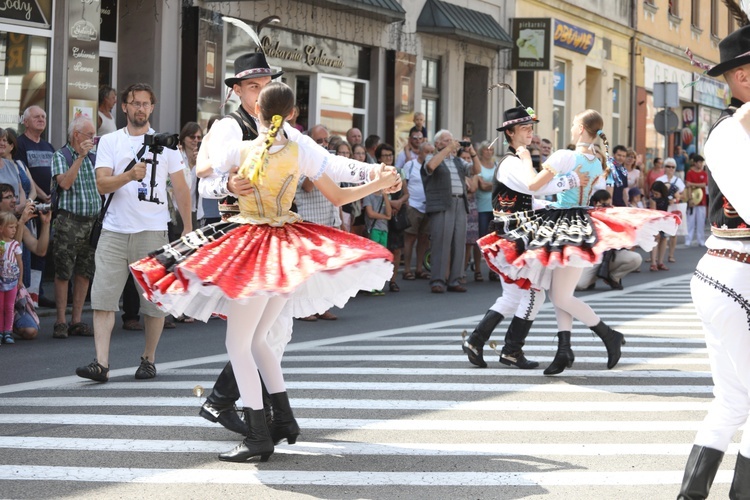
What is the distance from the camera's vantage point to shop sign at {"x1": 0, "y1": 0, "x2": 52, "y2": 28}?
15469 millimetres

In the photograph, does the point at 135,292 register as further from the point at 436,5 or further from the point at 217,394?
the point at 436,5

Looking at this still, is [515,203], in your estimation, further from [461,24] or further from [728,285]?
[461,24]

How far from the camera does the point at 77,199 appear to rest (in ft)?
37.9

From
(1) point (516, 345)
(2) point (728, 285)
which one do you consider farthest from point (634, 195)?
(2) point (728, 285)

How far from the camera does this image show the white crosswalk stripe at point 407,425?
19.4 ft

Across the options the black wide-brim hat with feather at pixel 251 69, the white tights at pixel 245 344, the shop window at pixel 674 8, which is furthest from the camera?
the shop window at pixel 674 8

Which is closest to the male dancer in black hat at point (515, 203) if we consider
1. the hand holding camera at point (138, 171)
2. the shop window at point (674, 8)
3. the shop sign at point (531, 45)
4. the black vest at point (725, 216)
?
the hand holding camera at point (138, 171)

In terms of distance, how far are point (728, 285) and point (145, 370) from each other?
5176 millimetres

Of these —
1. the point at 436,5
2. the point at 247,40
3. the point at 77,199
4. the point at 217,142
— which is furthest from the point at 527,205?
the point at 436,5

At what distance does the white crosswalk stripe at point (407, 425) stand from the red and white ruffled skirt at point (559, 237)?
2.77 feet

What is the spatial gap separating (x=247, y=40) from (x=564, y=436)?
14.0 metres

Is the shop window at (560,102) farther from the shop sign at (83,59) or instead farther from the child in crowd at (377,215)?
the shop sign at (83,59)

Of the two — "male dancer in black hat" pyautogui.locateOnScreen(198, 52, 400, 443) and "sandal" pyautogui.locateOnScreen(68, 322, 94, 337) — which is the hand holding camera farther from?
"sandal" pyautogui.locateOnScreen(68, 322, 94, 337)

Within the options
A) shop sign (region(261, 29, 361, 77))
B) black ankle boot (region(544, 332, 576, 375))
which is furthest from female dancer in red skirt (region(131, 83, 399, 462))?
shop sign (region(261, 29, 361, 77))
